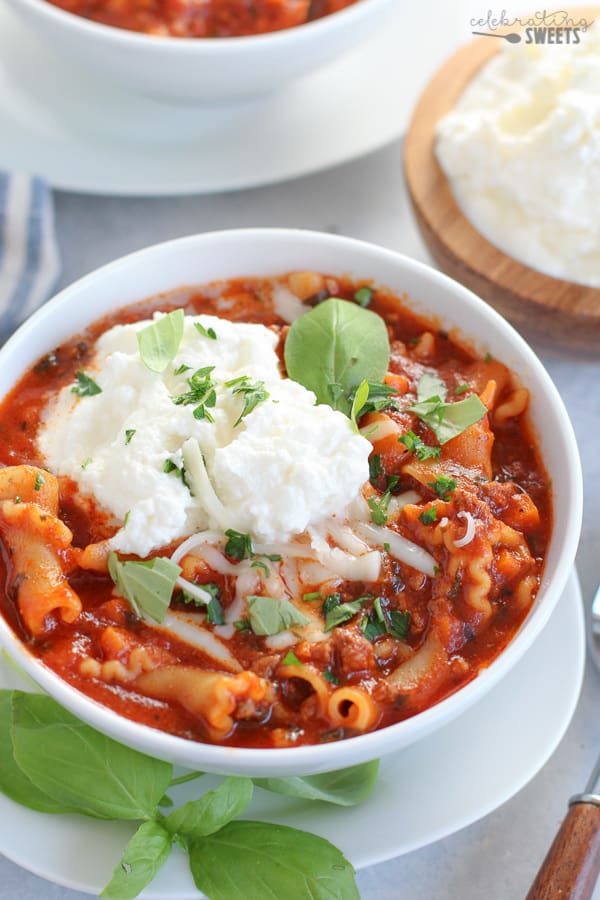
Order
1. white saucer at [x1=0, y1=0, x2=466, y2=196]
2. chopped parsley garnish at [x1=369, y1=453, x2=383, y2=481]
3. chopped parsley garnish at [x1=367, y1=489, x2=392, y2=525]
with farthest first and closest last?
white saucer at [x1=0, y1=0, x2=466, y2=196] → chopped parsley garnish at [x1=369, y1=453, x2=383, y2=481] → chopped parsley garnish at [x1=367, y1=489, x2=392, y2=525]

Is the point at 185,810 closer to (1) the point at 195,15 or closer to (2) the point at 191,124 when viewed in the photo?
(2) the point at 191,124

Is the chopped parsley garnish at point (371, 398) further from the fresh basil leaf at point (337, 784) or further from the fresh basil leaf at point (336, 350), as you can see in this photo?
the fresh basil leaf at point (337, 784)

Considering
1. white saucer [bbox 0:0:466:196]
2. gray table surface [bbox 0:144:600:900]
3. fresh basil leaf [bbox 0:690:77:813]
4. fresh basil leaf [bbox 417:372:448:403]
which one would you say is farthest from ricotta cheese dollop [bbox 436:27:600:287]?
fresh basil leaf [bbox 0:690:77:813]

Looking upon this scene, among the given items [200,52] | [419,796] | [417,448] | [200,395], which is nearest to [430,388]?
[417,448]

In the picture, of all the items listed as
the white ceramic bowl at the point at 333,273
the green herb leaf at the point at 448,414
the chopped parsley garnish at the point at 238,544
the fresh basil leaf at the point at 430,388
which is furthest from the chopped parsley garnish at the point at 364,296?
the chopped parsley garnish at the point at 238,544

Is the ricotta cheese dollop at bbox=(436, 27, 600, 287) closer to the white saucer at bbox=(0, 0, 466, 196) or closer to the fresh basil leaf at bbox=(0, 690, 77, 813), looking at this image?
the white saucer at bbox=(0, 0, 466, 196)
